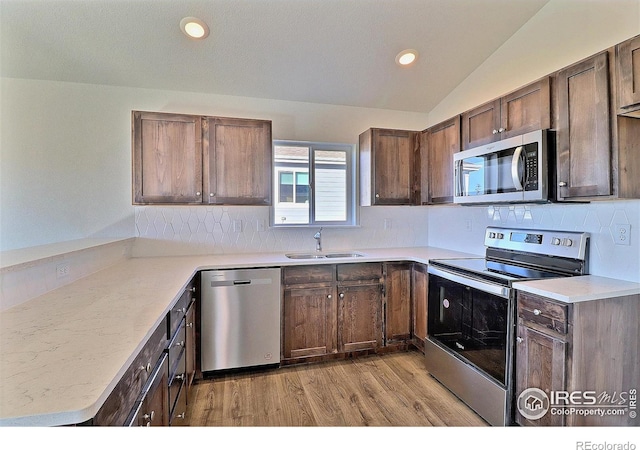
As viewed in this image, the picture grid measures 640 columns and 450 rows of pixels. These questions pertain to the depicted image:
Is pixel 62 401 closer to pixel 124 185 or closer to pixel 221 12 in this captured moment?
pixel 221 12

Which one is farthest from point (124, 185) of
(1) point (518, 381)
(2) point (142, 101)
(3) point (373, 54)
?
(1) point (518, 381)

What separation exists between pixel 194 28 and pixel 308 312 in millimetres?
2361

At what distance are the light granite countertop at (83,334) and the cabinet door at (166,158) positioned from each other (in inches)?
27.1

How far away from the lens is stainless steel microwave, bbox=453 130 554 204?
1.90 metres

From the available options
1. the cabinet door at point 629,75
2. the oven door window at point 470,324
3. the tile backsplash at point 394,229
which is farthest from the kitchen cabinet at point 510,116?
the oven door window at point 470,324

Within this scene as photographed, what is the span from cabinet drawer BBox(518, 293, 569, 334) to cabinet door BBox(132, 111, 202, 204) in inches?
96.9

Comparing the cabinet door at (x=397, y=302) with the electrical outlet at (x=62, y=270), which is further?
the cabinet door at (x=397, y=302)

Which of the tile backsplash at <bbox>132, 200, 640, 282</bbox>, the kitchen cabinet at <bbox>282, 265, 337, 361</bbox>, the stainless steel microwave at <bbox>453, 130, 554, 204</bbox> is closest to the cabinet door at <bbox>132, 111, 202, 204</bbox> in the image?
the tile backsplash at <bbox>132, 200, 640, 282</bbox>

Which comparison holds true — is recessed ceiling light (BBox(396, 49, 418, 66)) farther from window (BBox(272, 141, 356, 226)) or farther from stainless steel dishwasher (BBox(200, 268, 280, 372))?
stainless steel dishwasher (BBox(200, 268, 280, 372))

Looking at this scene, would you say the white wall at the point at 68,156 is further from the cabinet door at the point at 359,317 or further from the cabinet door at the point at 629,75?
the cabinet door at the point at 629,75

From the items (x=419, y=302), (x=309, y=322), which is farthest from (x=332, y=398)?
(x=419, y=302)

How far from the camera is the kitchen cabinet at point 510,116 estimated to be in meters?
1.94

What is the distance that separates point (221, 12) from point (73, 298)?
199 centimetres
